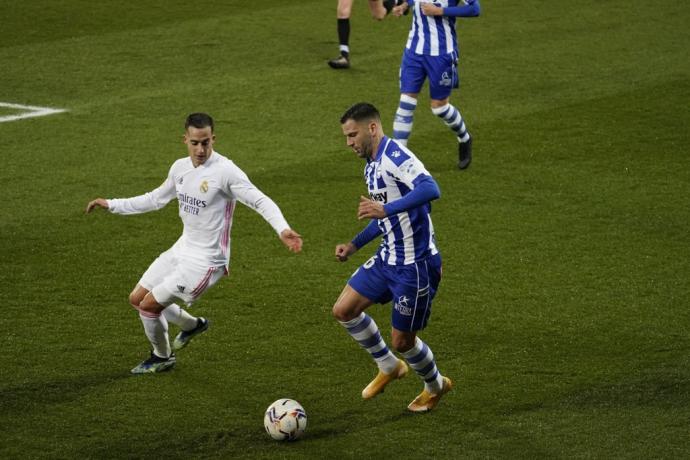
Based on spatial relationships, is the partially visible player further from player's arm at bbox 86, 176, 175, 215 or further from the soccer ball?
the soccer ball

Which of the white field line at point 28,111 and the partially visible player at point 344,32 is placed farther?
the partially visible player at point 344,32

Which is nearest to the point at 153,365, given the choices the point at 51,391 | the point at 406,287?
the point at 51,391

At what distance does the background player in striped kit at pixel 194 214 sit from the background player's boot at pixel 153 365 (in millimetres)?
111

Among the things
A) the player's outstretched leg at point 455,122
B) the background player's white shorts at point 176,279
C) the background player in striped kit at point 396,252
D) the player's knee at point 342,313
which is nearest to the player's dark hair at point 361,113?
the background player in striped kit at point 396,252

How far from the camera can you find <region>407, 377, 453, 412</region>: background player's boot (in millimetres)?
7438

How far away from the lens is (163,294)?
7668 millimetres

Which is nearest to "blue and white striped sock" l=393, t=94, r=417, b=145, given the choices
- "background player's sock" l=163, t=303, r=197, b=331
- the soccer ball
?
"background player's sock" l=163, t=303, r=197, b=331

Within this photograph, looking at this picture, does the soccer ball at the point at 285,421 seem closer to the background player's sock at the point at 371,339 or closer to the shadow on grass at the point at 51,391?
the background player's sock at the point at 371,339

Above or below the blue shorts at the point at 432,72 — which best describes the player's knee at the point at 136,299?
below

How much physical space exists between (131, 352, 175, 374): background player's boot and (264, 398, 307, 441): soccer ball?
124 cm

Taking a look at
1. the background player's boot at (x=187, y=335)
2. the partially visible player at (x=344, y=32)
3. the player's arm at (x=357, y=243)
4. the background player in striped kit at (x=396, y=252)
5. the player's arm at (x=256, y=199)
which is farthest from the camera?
the partially visible player at (x=344, y=32)

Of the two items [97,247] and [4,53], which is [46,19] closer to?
[4,53]

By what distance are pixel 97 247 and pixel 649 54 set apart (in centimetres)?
986

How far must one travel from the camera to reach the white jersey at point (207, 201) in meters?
7.58
